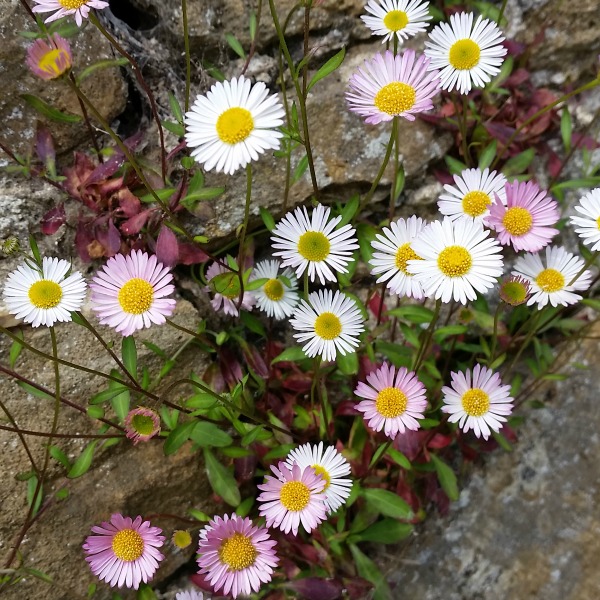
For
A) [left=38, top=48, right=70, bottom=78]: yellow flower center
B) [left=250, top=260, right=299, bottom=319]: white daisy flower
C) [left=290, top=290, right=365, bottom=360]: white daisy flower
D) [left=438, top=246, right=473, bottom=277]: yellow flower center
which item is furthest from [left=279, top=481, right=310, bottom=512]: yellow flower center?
[left=38, top=48, right=70, bottom=78]: yellow flower center

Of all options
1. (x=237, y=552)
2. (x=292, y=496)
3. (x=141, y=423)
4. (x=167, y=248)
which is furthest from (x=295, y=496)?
(x=167, y=248)

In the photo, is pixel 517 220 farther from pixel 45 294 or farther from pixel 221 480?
pixel 45 294

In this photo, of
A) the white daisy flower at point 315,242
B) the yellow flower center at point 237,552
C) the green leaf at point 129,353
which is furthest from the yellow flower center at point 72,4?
the yellow flower center at point 237,552

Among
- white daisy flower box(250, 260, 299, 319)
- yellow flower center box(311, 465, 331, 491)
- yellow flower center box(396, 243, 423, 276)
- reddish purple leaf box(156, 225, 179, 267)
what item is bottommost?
yellow flower center box(311, 465, 331, 491)

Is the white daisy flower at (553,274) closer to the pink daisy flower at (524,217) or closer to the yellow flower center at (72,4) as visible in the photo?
the pink daisy flower at (524,217)

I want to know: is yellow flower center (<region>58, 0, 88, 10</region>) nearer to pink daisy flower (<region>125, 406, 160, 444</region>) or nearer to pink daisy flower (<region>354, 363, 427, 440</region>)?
pink daisy flower (<region>125, 406, 160, 444</region>)

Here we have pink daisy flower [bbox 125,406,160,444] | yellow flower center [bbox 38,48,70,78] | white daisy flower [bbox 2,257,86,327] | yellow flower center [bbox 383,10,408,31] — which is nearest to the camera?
yellow flower center [bbox 38,48,70,78]

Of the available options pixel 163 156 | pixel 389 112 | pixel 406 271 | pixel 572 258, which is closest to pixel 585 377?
pixel 572 258
